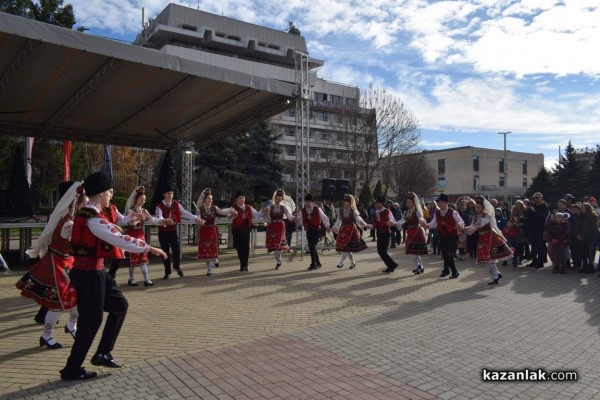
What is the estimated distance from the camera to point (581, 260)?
39.7ft

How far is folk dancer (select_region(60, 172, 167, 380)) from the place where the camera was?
4.40 meters

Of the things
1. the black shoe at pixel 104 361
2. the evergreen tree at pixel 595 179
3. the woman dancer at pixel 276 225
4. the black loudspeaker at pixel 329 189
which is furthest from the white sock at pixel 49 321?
the evergreen tree at pixel 595 179

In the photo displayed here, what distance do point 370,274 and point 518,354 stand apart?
6.24 metres

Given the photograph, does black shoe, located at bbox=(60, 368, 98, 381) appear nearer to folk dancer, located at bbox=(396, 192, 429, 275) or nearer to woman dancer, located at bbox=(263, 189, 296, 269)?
woman dancer, located at bbox=(263, 189, 296, 269)

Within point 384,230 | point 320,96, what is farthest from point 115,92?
point 320,96

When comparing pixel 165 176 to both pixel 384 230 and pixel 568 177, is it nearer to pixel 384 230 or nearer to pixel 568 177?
pixel 384 230

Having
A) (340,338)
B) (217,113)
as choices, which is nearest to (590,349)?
(340,338)

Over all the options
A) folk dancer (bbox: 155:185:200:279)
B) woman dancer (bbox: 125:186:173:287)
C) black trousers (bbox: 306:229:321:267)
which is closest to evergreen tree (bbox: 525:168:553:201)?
black trousers (bbox: 306:229:321:267)

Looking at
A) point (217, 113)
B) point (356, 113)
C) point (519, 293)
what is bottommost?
point (519, 293)

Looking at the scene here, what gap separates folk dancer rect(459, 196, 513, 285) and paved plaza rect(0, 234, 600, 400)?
0.72 m

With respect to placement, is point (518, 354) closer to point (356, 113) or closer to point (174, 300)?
point (174, 300)

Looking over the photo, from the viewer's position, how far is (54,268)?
553cm

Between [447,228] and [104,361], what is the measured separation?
8.39 metres

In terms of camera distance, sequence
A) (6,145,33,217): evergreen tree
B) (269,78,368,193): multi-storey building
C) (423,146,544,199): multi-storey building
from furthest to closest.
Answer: (423,146,544,199): multi-storey building
(269,78,368,193): multi-storey building
(6,145,33,217): evergreen tree
